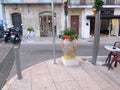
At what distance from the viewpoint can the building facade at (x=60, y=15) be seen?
18.4 m

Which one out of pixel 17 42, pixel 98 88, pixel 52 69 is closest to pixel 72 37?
pixel 52 69

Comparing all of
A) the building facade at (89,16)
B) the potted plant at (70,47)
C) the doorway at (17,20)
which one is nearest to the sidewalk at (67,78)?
the potted plant at (70,47)

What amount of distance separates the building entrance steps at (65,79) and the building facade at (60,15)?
11768 millimetres

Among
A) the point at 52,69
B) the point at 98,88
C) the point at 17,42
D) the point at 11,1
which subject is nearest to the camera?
the point at 98,88

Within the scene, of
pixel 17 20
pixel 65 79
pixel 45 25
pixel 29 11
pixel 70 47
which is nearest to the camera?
pixel 65 79

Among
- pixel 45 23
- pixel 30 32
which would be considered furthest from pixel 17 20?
pixel 45 23

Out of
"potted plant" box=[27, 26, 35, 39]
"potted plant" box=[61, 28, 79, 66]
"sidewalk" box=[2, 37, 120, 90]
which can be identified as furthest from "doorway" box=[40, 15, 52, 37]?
"sidewalk" box=[2, 37, 120, 90]

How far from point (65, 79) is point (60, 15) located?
1368 centimetres

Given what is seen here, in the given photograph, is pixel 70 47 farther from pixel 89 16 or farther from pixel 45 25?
pixel 45 25

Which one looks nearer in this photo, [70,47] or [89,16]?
[70,47]

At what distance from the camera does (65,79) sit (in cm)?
597

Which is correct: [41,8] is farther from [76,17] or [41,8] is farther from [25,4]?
[76,17]

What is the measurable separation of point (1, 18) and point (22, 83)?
573 inches

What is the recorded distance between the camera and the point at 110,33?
19.4m
